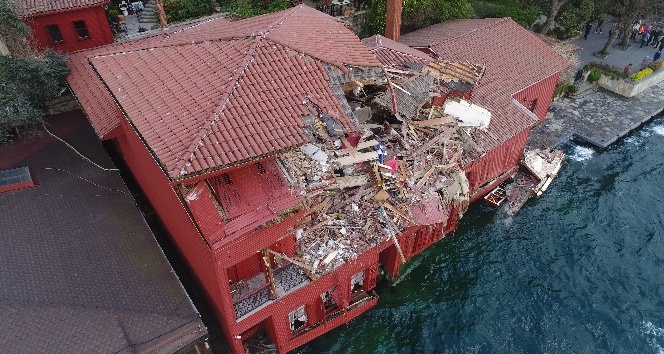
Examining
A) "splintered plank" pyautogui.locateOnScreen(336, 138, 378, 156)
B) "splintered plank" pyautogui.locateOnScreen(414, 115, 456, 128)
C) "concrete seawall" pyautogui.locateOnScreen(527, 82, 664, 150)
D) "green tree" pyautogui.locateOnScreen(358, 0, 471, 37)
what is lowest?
"concrete seawall" pyautogui.locateOnScreen(527, 82, 664, 150)

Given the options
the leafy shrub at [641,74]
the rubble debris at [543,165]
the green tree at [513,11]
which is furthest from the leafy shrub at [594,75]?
the rubble debris at [543,165]

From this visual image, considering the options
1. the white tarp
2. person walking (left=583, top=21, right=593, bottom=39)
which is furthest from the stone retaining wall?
the white tarp

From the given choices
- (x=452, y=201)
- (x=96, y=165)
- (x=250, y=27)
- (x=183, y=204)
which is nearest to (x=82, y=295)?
(x=183, y=204)

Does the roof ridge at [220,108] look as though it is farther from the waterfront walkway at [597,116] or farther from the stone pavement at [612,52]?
the stone pavement at [612,52]

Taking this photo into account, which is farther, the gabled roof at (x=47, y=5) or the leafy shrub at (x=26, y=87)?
the gabled roof at (x=47, y=5)

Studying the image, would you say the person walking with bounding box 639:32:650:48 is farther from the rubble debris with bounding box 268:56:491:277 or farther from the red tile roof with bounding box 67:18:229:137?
the red tile roof with bounding box 67:18:229:137

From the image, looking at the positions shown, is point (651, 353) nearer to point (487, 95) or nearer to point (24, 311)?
point (487, 95)
